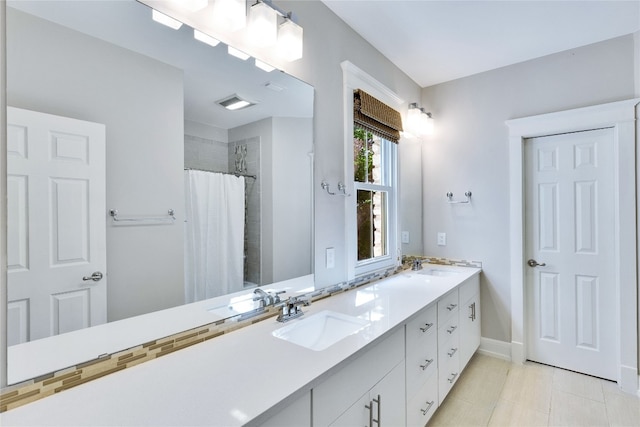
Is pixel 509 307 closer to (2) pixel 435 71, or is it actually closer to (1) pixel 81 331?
(2) pixel 435 71

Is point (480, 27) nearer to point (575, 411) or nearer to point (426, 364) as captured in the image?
point (426, 364)

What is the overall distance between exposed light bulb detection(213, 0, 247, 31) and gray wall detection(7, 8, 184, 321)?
310 mm

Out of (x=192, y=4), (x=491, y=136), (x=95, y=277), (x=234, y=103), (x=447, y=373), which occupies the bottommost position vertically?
(x=447, y=373)

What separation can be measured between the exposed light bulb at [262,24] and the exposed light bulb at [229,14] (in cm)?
4

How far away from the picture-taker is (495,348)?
8.98 ft

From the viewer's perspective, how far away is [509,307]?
8.77 ft

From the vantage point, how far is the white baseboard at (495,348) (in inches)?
105

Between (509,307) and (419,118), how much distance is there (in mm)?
1848

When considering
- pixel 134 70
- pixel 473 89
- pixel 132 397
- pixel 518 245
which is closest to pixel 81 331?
pixel 132 397

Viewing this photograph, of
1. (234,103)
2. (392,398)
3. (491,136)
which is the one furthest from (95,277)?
(491,136)

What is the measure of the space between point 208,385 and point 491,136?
286cm

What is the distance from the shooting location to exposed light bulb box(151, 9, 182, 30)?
111 centimetres

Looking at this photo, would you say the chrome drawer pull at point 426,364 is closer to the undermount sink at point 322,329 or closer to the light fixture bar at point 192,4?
the undermount sink at point 322,329

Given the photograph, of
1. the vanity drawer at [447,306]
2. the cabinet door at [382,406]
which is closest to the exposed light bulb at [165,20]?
the cabinet door at [382,406]
